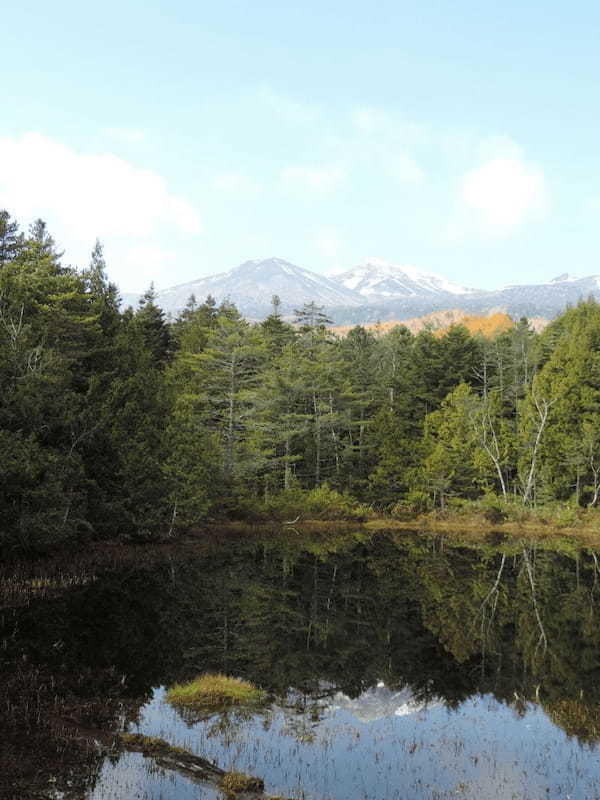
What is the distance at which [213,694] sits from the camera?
15.1 m

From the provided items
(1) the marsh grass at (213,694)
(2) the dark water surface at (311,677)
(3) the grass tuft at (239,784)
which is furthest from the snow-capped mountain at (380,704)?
(3) the grass tuft at (239,784)

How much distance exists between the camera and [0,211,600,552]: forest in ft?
93.0

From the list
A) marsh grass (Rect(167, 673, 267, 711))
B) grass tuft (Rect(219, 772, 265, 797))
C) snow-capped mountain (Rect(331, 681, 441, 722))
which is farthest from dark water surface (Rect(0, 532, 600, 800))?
marsh grass (Rect(167, 673, 267, 711))

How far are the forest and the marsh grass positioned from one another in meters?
12.2

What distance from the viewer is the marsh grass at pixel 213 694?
14.6 m

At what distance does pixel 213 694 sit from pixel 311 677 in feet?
10.3

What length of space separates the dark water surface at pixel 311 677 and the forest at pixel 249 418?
15.8 feet

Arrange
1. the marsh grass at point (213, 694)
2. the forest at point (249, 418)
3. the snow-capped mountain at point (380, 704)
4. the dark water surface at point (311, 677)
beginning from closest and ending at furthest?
the dark water surface at point (311, 677)
the marsh grass at point (213, 694)
the snow-capped mountain at point (380, 704)
the forest at point (249, 418)

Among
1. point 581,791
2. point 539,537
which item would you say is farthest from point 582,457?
point 581,791

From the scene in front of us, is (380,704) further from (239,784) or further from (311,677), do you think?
(239,784)

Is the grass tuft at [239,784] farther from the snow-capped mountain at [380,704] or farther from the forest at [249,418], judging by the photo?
the forest at [249,418]

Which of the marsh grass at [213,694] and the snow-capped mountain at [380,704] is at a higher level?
the marsh grass at [213,694]

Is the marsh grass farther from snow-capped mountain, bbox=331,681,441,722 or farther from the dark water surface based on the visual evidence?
snow-capped mountain, bbox=331,681,441,722

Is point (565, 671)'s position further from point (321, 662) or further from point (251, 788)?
point (251, 788)
